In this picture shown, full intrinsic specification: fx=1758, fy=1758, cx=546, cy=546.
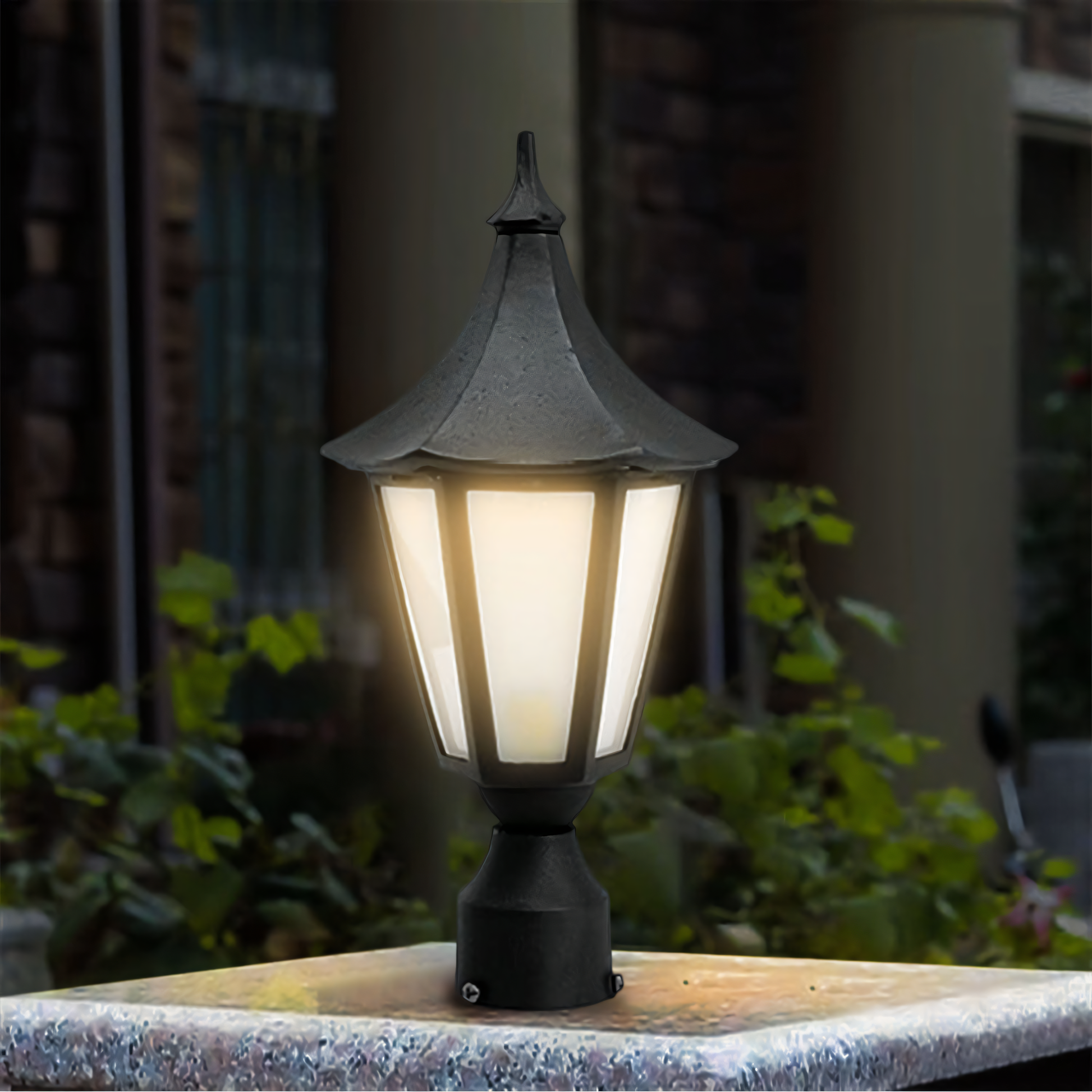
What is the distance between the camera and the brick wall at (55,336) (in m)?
3.31

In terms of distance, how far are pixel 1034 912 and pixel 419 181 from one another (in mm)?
1314

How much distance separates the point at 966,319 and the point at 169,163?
62.6 inches

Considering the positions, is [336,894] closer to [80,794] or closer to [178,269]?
[80,794]

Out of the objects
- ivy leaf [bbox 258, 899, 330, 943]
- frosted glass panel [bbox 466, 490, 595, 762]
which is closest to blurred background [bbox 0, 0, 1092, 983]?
ivy leaf [bbox 258, 899, 330, 943]

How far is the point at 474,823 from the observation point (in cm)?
242

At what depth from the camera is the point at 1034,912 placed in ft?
7.73

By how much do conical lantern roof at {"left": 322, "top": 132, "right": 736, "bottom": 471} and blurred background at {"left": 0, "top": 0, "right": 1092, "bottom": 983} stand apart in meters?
0.83

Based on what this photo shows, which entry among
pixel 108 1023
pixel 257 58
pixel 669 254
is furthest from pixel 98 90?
pixel 108 1023

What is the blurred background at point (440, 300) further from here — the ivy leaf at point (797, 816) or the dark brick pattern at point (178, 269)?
the ivy leaf at point (797, 816)

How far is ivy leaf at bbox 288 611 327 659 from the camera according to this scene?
2.19 meters

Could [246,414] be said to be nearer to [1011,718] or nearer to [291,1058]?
[1011,718]

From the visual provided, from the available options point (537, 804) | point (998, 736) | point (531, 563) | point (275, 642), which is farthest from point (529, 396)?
point (998, 736)

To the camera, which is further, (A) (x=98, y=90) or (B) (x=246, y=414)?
(B) (x=246, y=414)

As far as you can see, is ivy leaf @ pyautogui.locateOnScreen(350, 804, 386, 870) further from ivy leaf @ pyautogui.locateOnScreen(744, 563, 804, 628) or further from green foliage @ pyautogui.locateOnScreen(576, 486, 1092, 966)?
ivy leaf @ pyautogui.locateOnScreen(744, 563, 804, 628)
